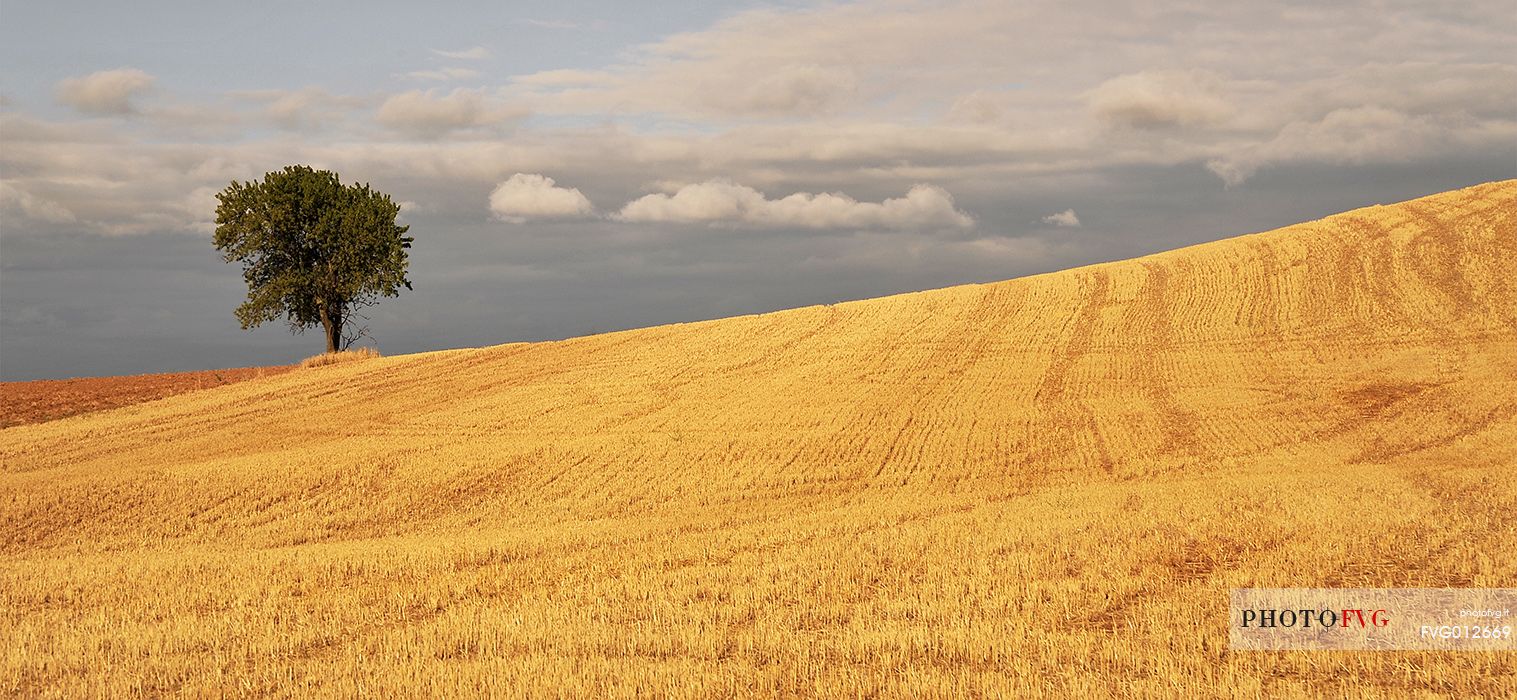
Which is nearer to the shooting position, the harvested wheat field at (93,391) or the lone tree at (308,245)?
the harvested wheat field at (93,391)

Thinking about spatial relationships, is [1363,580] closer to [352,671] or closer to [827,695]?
[827,695]

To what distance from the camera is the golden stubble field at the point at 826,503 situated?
10.5 meters

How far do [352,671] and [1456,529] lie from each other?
48.4ft

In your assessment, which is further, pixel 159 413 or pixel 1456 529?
pixel 159 413

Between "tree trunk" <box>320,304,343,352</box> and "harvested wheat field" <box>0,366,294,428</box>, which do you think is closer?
"harvested wheat field" <box>0,366,294,428</box>

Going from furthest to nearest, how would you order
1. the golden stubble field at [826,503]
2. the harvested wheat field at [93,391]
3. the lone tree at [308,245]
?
1. the lone tree at [308,245]
2. the harvested wheat field at [93,391]
3. the golden stubble field at [826,503]

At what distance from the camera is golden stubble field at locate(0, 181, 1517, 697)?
1053cm

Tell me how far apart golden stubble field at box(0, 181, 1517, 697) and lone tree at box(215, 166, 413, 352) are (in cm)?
923

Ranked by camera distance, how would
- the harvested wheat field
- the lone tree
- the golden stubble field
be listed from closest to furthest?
the golden stubble field < the harvested wheat field < the lone tree

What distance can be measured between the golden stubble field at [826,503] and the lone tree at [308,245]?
9232mm

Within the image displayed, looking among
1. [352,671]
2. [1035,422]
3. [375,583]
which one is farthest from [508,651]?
[1035,422]

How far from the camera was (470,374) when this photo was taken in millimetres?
42875

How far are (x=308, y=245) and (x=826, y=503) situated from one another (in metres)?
43.3

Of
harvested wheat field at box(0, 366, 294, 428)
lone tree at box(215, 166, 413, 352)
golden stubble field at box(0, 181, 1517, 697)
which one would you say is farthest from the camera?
lone tree at box(215, 166, 413, 352)
